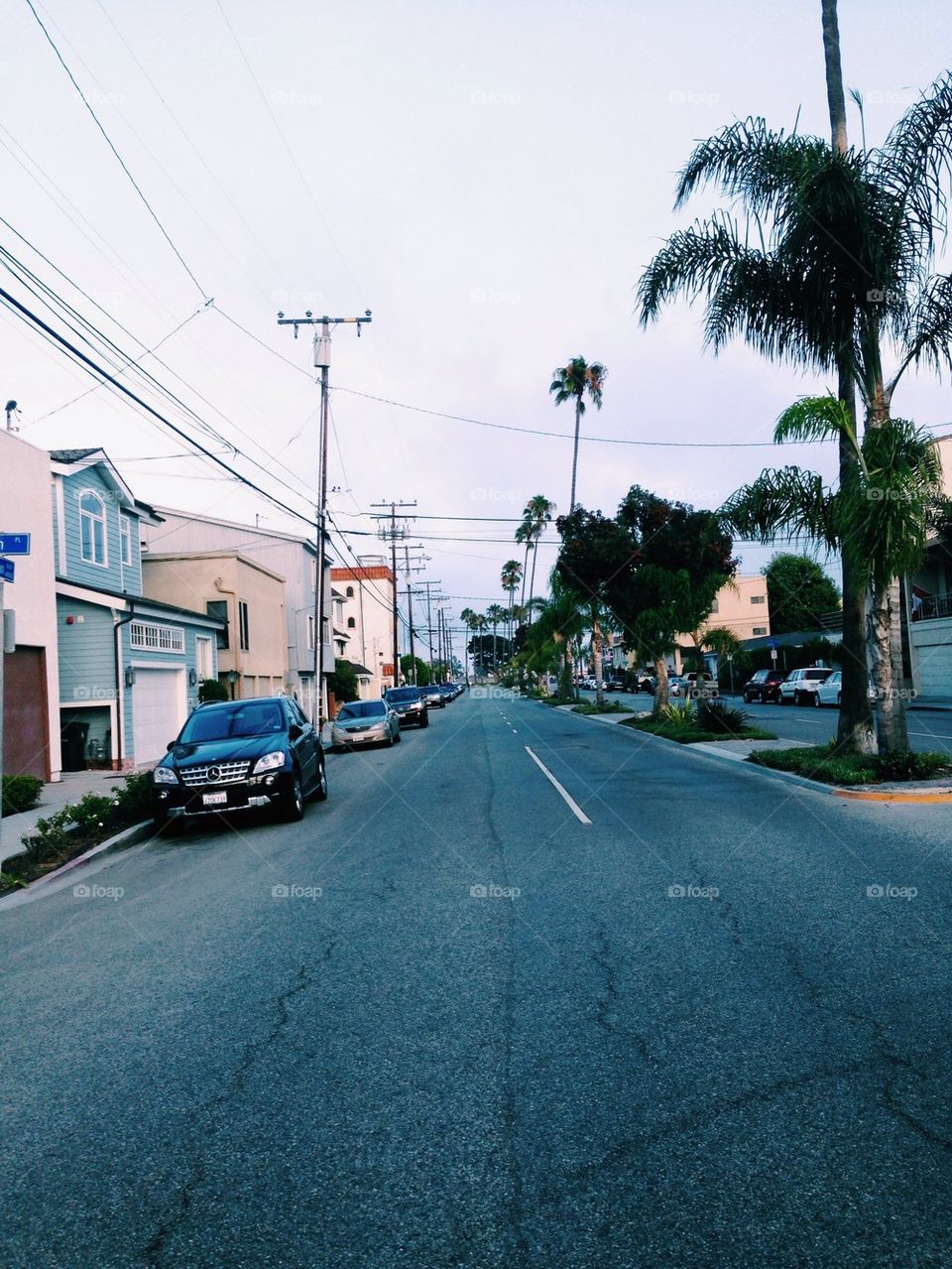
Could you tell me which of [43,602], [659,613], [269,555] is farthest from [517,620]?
[43,602]

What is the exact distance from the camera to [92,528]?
24641 millimetres

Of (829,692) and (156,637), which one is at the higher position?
(156,637)

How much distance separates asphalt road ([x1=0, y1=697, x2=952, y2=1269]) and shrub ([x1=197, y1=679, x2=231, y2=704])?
2180 cm

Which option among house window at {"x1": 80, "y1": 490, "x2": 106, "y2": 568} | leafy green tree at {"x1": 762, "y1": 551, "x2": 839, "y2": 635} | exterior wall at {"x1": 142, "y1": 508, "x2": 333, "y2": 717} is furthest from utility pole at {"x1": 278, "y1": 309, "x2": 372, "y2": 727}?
leafy green tree at {"x1": 762, "y1": 551, "x2": 839, "y2": 635}

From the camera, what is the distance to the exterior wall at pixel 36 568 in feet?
62.4

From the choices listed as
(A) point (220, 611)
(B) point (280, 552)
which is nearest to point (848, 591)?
(A) point (220, 611)

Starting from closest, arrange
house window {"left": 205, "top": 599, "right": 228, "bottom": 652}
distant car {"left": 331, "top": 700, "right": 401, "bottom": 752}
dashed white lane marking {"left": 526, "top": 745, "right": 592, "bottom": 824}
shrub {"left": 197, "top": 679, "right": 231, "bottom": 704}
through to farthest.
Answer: dashed white lane marking {"left": 526, "top": 745, "right": 592, "bottom": 824}
distant car {"left": 331, "top": 700, "right": 401, "bottom": 752}
shrub {"left": 197, "top": 679, "right": 231, "bottom": 704}
house window {"left": 205, "top": 599, "right": 228, "bottom": 652}

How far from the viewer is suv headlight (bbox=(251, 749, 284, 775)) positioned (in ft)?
41.7

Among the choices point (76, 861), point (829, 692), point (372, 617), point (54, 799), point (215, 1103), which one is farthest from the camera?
point (372, 617)

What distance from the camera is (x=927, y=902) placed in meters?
Answer: 7.03

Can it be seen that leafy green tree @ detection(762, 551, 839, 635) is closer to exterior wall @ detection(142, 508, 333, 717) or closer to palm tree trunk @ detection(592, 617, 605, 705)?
palm tree trunk @ detection(592, 617, 605, 705)

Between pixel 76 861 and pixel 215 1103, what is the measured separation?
7.69 m

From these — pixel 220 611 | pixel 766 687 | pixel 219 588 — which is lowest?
A: pixel 766 687

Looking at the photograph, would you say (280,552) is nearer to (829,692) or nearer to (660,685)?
(660,685)
